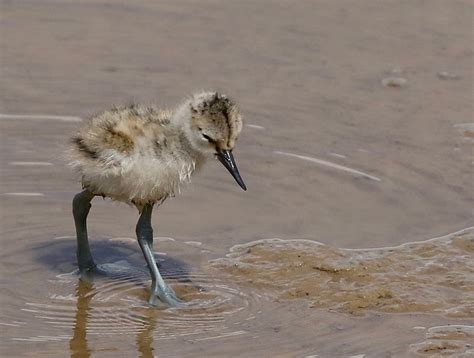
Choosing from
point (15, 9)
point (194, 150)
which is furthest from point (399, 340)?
point (15, 9)

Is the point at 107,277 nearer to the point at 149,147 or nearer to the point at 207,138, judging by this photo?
the point at 149,147

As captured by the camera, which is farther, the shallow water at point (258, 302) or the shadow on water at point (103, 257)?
the shadow on water at point (103, 257)

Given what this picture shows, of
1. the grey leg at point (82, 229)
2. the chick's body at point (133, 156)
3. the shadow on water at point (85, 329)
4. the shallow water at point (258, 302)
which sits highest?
Answer: the chick's body at point (133, 156)

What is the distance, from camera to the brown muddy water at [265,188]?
7.29 m

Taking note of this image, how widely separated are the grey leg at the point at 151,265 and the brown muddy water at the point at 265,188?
0.09m

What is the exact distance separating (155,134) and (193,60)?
3.66m

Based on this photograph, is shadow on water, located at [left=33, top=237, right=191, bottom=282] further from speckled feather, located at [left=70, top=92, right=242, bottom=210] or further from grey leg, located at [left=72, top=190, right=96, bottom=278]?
speckled feather, located at [left=70, top=92, right=242, bottom=210]

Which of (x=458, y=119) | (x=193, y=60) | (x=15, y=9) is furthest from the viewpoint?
(x=15, y=9)

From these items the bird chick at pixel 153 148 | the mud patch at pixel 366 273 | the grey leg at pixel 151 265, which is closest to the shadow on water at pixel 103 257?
the mud patch at pixel 366 273

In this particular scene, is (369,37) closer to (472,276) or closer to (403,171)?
(403,171)

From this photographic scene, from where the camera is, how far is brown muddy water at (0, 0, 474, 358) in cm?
729

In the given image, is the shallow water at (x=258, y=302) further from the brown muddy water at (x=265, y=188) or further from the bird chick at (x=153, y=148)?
the bird chick at (x=153, y=148)

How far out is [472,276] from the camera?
311 inches

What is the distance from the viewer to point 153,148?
7344 millimetres
